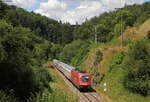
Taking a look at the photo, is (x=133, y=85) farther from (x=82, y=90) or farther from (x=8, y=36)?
(x=8, y=36)

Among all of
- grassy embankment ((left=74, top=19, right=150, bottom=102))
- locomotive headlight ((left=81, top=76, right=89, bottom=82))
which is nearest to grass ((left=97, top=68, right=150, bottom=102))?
grassy embankment ((left=74, top=19, right=150, bottom=102))

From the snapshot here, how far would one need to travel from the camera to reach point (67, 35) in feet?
495

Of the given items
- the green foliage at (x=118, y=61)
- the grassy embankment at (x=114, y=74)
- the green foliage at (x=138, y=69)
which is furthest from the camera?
the green foliage at (x=118, y=61)

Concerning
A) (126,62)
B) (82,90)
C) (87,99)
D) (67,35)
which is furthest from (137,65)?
(67,35)

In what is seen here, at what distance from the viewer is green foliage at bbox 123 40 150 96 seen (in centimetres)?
3153

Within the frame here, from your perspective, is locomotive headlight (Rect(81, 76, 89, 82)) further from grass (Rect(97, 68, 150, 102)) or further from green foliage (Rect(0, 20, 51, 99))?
green foliage (Rect(0, 20, 51, 99))

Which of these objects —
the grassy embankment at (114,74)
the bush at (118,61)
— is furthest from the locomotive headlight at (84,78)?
the bush at (118,61)

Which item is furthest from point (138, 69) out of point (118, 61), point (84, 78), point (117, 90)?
point (118, 61)

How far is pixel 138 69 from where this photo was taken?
3181 cm

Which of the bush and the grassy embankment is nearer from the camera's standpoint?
the grassy embankment

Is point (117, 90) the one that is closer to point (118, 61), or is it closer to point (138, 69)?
point (138, 69)

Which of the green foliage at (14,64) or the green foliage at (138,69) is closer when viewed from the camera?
the green foliage at (14,64)

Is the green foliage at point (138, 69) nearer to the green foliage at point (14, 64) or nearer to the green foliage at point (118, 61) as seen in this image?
the green foliage at point (118, 61)

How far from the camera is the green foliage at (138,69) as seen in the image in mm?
31531
